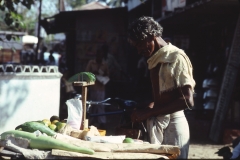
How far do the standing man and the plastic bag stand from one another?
17.5 inches

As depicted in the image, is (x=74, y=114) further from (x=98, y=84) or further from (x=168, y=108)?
(x=98, y=84)

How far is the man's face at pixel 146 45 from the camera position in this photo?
11.4 feet

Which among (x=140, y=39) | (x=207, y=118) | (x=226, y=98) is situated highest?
(x=140, y=39)

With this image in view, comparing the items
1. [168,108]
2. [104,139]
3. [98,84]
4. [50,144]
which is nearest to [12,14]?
[98,84]

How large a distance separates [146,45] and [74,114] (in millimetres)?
758

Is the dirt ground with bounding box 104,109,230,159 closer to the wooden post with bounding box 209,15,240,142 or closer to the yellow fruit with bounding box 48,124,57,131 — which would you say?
the wooden post with bounding box 209,15,240,142

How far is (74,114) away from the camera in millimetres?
Result: 3713

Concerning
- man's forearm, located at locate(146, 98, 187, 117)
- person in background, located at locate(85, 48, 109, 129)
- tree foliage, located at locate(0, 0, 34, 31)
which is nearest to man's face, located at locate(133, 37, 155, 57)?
man's forearm, located at locate(146, 98, 187, 117)

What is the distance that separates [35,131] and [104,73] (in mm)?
6452

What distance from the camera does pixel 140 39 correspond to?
3457 millimetres

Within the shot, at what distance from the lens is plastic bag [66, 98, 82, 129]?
3.70m

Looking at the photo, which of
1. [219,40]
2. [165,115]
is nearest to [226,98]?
[219,40]

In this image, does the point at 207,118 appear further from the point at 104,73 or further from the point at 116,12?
the point at 116,12

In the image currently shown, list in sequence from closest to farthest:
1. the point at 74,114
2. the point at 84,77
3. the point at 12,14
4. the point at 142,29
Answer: the point at 142,29
the point at 74,114
the point at 84,77
the point at 12,14
